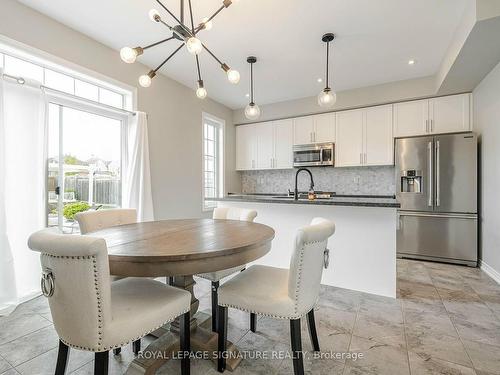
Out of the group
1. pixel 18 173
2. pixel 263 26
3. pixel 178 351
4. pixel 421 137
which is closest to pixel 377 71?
pixel 421 137

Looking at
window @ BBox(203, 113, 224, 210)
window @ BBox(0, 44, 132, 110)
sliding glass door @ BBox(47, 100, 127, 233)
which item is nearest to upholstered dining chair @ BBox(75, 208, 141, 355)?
sliding glass door @ BBox(47, 100, 127, 233)

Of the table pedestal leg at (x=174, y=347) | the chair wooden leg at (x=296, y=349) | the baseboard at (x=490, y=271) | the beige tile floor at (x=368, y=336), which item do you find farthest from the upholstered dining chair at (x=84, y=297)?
the baseboard at (x=490, y=271)

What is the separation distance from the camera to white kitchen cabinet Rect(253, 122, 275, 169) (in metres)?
4.92

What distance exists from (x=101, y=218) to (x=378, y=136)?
3966 mm

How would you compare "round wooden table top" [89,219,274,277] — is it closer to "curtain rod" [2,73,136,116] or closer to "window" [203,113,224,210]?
"curtain rod" [2,73,136,116]

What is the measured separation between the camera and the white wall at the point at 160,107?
2203 millimetres

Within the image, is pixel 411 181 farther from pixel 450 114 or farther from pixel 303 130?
pixel 303 130

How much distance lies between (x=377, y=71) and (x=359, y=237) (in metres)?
2.40

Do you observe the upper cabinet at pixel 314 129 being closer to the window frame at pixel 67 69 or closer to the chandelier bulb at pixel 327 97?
the chandelier bulb at pixel 327 97

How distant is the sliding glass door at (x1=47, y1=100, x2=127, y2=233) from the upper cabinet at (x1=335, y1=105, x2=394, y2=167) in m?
3.37

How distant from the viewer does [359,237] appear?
2527mm

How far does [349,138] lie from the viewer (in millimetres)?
4230

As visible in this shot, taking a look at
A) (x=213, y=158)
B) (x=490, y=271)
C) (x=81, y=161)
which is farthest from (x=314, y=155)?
(x=81, y=161)

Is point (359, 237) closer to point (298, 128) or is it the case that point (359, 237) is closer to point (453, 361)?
point (453, 361)
